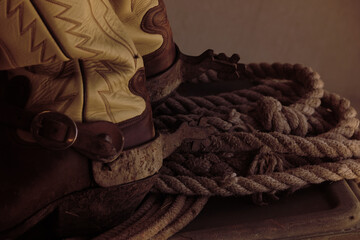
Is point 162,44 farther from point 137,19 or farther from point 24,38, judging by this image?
point 24,38

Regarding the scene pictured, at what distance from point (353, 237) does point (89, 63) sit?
404 mm

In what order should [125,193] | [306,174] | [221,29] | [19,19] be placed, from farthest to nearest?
1. [221,29]
2. [306,174]
3. [125,193]
4. [19,19]

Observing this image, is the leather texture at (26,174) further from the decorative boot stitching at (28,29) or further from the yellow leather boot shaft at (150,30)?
the yellow leather boot shaft at (150,30)

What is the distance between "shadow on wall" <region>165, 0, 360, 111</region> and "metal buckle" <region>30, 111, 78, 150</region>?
85 cm

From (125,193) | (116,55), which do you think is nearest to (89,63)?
(116,55)

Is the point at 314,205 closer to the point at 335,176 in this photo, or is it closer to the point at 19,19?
the point at 335,176

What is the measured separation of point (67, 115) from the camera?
53 centimetres

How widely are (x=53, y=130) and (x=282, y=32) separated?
98 cm

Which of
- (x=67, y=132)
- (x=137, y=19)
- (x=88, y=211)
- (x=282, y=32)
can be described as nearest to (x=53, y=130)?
(x=67, y=132)

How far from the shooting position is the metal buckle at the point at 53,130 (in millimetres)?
521

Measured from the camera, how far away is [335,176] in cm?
71

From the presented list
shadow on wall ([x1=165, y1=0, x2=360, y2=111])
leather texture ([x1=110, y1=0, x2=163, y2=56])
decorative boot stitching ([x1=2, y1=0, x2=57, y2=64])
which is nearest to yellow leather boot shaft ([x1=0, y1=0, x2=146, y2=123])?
decorative boot stitching ([x1=2, y1=0, x2=57, y2=64])

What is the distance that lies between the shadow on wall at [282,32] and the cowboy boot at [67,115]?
79cm

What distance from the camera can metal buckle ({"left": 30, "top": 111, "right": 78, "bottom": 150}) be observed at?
0.52 m
